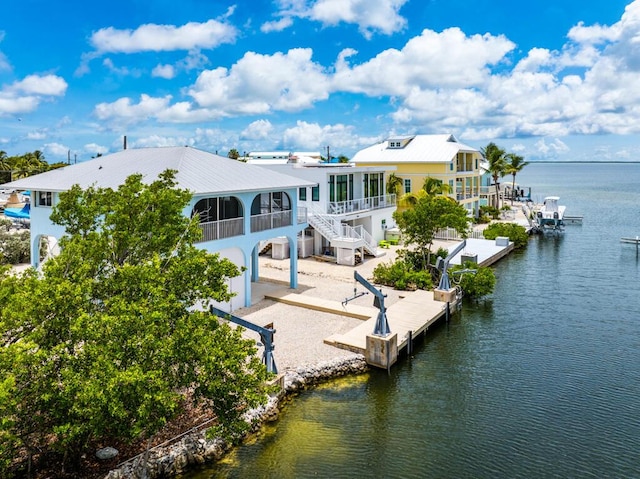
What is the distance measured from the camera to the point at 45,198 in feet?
73.3

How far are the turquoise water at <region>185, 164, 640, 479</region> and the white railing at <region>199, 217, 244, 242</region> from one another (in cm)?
800

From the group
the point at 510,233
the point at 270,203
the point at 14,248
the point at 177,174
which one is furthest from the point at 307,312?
the point at 510,233

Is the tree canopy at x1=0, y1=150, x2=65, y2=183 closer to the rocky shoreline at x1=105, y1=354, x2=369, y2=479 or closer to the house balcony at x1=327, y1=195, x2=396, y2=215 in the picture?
the house balcony at x1=327, y1=195, x2=396, y2=215

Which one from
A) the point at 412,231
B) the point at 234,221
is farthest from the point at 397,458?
the point at 412,231

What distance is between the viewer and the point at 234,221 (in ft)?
71.1

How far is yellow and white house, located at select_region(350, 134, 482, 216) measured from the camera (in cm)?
4731

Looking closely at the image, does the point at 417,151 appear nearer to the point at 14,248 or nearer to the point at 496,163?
the point at 496,163

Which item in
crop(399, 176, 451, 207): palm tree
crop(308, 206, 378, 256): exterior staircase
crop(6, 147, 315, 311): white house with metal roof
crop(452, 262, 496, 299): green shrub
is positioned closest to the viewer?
crop(6, 147, 315, 311): white house with metal roof

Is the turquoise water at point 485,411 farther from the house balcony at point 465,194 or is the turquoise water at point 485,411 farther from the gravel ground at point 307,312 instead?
the house balcony at point 465,194

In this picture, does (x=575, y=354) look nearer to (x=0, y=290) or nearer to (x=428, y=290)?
(x=428, y=290)

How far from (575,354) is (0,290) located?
1879 centimetres

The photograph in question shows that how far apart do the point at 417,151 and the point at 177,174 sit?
34079mm

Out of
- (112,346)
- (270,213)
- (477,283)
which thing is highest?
(270,213)

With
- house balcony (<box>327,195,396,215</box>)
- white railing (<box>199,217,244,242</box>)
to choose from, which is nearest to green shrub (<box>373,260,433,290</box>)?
house balcony (<box>327,195,396,215</box>)
